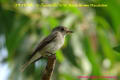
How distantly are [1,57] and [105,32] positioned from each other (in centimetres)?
126

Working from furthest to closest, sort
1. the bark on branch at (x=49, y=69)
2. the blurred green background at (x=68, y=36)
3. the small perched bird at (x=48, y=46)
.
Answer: the blurred green background at (x=68, y=36) < the small perched bird at (x=48, y=46) < the bark on branch at (x=49, y=69)

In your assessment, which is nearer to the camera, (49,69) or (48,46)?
(49,69)

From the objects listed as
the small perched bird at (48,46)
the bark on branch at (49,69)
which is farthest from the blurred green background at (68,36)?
the bark on branch at (49,69)

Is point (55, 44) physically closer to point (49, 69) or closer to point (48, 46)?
point (48, 46)

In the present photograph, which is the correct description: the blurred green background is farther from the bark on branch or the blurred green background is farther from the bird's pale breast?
the bark on branch

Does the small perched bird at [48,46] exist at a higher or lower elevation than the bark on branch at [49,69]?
lower

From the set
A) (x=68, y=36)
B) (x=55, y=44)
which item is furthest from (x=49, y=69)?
(x=68, y=36)

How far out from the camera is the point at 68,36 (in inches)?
173

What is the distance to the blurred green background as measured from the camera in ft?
13.7

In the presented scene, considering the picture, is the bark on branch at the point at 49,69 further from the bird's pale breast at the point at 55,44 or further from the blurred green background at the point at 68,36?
the blurred green background at the point at 68,36

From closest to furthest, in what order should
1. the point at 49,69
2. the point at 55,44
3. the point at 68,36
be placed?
the point at 49,69, the point at 55,44, the point at 68,36

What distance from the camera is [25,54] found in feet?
14.9

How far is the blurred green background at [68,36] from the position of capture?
A: 4.18m

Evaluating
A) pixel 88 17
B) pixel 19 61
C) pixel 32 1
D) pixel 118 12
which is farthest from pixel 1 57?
pixel 118 12
